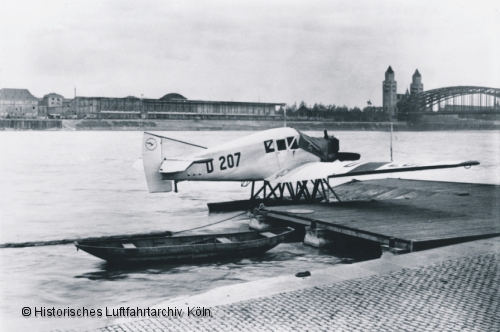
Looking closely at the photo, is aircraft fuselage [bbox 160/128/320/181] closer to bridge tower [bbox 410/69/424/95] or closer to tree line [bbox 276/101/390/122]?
tree line [bbox 276/101/390/122]

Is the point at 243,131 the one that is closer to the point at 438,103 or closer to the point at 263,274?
the point at 438,103

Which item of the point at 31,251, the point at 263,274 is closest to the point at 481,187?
the point at 263,274

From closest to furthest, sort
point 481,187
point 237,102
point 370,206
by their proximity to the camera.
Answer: point 370,206
point 481,187
point 237,102

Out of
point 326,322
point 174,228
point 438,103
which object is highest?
point 438,103

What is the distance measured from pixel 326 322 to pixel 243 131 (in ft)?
393

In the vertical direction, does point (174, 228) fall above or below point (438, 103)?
below

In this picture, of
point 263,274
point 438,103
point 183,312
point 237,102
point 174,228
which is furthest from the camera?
point 237,102

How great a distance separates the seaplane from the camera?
53.0ft

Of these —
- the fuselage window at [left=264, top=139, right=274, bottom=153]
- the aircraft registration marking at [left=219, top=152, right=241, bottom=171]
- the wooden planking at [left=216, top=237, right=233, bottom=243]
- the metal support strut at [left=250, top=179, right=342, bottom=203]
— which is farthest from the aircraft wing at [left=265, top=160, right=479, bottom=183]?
the wooden planking at [left=216, top=237, right=233, bottom=243]

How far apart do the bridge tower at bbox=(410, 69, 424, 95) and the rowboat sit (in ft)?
475

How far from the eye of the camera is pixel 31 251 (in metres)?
14.3

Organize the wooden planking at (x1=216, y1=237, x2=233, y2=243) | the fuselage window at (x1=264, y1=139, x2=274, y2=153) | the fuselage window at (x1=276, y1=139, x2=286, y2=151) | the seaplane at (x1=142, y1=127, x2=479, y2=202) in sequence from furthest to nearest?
the fuselage window at (x1=276, y1=139, x2=286, y2=151) < the fuselage window at (x1=264, y1=139, x2=274, y2=153) < the seaplane at (x1=142, y1=127, x2=479, y2=202) < the wooden planking at (x1=216, y1=237, x2=233, y2=243)

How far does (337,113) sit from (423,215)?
111 meters

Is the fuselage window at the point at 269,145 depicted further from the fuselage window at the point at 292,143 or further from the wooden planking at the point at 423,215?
the wooden planking at the point at 423,215
